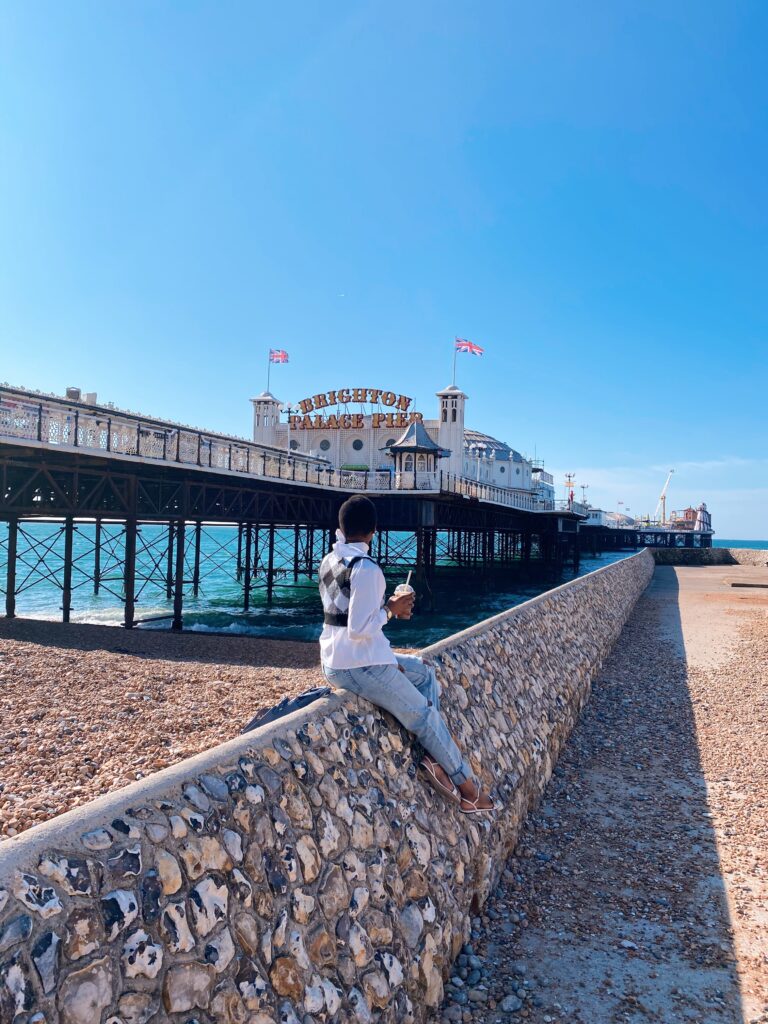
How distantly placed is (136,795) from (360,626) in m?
1.60

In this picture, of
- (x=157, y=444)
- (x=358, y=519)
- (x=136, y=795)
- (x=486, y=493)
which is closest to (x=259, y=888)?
(x=136, y=795)

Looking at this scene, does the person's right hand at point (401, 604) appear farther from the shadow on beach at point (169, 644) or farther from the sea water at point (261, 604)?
the sea water at point (261, 604)

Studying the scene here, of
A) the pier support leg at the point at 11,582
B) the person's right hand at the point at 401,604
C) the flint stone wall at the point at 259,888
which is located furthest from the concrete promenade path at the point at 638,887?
the pier support leg at the point at 11,582

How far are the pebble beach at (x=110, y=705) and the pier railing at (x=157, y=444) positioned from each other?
472 centimetres

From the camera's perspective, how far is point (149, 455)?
1778 centimetres

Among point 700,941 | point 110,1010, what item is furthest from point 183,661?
point 110,1010

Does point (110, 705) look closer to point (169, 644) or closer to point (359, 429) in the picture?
point (169, 644)

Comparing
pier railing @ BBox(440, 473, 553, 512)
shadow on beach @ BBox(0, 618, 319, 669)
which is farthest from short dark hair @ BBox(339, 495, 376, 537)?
pier railing @ BBox(440, 473, 553, 512)

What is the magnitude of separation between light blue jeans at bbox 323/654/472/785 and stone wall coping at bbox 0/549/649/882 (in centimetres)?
15

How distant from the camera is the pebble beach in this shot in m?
6.14

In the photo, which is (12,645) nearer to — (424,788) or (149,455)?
(149,455)

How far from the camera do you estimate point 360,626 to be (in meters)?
4.05

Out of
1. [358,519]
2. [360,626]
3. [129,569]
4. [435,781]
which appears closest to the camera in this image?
[360,626]

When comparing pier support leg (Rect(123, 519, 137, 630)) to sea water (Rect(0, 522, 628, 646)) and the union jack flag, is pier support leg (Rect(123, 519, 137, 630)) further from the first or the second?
the union jack flag
